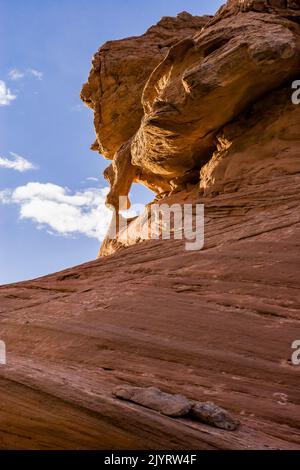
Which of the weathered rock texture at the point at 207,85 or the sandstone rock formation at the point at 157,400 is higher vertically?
the weathered rock texture at the point at 207,85

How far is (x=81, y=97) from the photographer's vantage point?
2509 cm

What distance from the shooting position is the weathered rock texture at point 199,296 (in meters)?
4.79

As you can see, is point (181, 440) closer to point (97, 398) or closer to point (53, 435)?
point (97, 398)

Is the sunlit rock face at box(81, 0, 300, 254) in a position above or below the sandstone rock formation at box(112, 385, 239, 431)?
above

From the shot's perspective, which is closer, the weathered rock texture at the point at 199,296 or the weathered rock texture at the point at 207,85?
the weathered rock texture at the point at 199,296

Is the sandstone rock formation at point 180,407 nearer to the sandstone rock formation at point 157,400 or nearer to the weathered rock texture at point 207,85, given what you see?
the sandstone rock formation at point 157,400

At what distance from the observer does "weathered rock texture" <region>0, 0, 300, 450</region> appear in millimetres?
4793

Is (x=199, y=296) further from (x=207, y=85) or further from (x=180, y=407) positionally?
(x=207, y=85)

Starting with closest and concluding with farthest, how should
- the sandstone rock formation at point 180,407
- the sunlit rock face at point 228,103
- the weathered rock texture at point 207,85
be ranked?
1. the sandstone rock formation at point 180,407
2. the sunlit rock face at point 228,103
3. the weathered rock texture at point 207,85

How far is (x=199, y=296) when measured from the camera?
7.73 metres

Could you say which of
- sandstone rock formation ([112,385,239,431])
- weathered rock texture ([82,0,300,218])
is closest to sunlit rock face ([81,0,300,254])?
weathered rock texture ([82,0,300,218])

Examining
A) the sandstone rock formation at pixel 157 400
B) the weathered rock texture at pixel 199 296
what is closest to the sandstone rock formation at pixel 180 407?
the sandstone rock formation at pixel 157 400

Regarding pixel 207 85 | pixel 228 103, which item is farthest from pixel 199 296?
pixel 228 103

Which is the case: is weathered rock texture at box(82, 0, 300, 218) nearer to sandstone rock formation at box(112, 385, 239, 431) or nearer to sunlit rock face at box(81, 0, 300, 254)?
sunlit rock face at box(81, 0, 300, 254)
